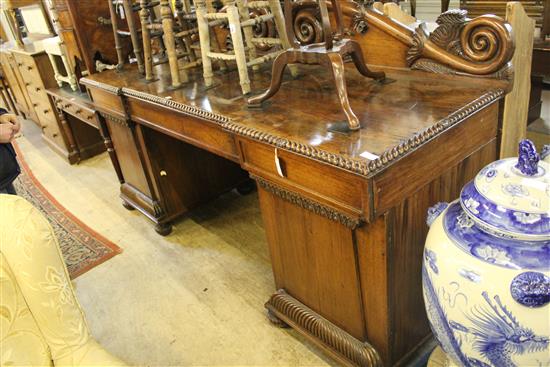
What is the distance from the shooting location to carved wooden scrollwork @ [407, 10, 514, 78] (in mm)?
1146

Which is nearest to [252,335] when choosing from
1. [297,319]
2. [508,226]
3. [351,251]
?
[297,319]

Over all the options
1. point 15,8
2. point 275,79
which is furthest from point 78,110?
point 275,79

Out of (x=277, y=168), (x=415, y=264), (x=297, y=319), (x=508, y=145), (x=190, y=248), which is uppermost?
(x=277, y=168)

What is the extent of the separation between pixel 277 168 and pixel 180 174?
4.07ft

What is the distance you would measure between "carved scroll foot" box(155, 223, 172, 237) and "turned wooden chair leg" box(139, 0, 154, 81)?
78cm

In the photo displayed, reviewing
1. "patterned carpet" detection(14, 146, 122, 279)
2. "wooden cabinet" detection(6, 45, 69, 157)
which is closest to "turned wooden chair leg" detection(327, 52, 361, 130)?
"patterned carpet" detection(14, 146, 122, 279)

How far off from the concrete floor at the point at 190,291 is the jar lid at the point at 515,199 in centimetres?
87

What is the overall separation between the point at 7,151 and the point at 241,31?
3.18 ft

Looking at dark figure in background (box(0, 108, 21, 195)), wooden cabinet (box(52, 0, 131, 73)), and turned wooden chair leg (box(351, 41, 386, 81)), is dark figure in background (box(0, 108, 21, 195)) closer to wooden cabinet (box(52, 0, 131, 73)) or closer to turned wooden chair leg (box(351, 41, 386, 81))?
wooden cabinet (box(52, 0, 131, 73))

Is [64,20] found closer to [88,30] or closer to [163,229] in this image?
[88,30]

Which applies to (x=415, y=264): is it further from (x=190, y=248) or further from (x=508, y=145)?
(x=190, y=248)

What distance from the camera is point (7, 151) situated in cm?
162

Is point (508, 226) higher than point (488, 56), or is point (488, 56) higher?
point (488, 56)

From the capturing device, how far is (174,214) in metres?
2.35
